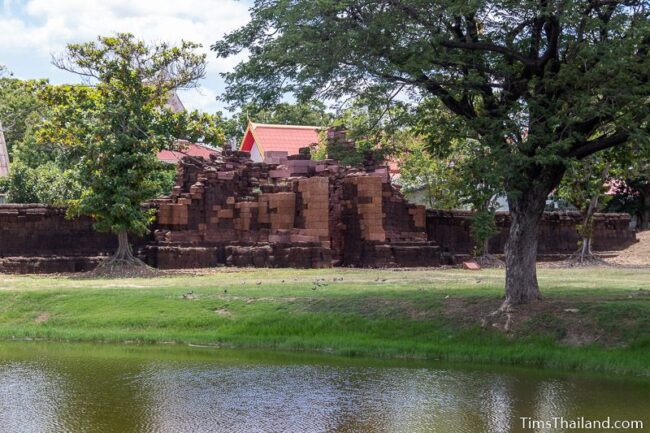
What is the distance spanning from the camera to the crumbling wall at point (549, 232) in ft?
107

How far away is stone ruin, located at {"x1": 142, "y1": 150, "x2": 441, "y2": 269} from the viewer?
2788cm

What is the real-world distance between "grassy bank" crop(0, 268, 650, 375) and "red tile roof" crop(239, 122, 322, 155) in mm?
27415

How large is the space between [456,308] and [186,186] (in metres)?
16.6

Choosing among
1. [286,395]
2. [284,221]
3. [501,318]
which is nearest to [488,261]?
[284,221]

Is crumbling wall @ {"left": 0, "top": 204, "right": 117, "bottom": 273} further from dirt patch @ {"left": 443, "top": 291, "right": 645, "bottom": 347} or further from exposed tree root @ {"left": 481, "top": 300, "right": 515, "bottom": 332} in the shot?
exposed tree root @ {"left": 481, "top": 300, "right": 515, "bottom": 332}

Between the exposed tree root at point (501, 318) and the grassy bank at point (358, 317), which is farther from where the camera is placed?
the exposed tree root at point (501, 318)

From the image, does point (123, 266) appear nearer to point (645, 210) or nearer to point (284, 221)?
point (284, 221)

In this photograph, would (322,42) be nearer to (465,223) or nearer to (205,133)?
(205,133)

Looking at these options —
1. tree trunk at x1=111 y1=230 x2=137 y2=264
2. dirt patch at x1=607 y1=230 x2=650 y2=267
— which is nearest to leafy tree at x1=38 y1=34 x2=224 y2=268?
tree trunk at x1=111 y1=230 x2=137 y2=264

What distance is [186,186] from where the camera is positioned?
30344mm

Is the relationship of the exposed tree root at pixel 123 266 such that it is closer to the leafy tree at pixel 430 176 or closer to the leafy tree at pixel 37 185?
the leafy tree at pixel 37 185

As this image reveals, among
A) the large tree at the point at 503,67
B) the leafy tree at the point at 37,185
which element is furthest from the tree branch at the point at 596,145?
the leafy tree at the point at 37,185

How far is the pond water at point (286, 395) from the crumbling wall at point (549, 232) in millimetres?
19104

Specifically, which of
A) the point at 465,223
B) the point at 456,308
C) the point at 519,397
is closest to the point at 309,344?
the point at 456,308
